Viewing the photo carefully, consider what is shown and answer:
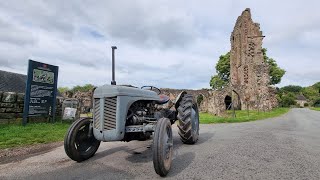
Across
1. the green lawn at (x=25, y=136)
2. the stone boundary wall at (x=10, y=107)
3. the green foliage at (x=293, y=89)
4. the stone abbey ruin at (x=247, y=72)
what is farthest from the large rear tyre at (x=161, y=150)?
the green foliage at (x=293, y=89)

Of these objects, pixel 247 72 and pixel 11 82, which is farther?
pixel 247 72

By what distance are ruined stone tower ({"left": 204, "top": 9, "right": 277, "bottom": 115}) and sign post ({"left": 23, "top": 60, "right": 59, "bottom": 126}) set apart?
85.4ft

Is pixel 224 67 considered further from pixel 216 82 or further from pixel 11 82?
pixel 11 82

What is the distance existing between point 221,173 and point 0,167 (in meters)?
4.19

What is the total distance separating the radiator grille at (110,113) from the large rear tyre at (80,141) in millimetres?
812

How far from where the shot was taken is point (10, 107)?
11.2 m

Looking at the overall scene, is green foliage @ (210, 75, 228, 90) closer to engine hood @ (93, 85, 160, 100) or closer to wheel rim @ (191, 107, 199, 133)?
wheel rim @ (191, 107, 199, 133)

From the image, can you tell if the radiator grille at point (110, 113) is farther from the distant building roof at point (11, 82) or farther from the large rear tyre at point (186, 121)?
the distant building roof at point (11, 82)

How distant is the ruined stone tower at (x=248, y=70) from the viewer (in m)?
37.9

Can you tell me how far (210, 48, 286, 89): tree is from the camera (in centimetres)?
5822

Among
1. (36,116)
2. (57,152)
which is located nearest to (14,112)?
(36,116)

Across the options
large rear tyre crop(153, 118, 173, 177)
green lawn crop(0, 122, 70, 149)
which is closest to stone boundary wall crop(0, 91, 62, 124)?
green lawn crop(0, 122, 70, 149)

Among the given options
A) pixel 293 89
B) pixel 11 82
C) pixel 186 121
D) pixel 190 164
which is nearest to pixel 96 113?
pixel 190 164

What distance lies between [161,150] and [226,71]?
189ft
